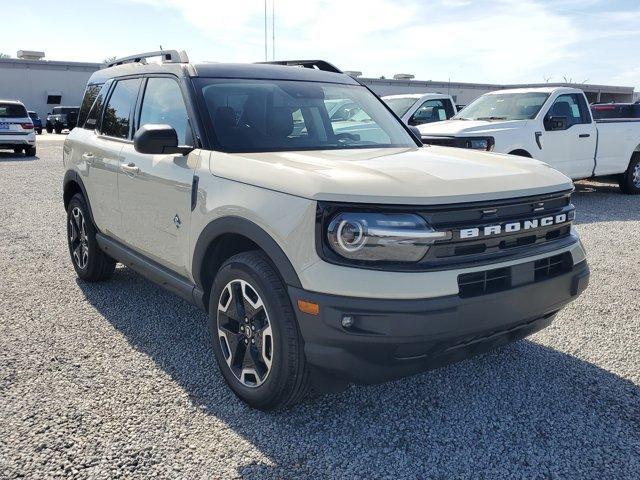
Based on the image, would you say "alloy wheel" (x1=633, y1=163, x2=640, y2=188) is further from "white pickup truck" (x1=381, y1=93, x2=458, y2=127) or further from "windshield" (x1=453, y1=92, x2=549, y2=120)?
"white pickup truck" (x1=381, y1=93, x2=458, y2=127)

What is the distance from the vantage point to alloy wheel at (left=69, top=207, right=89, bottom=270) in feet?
17.3

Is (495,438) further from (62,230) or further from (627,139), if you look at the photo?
(627,139)

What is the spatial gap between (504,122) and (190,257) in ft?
24.7

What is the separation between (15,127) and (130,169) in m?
17.5

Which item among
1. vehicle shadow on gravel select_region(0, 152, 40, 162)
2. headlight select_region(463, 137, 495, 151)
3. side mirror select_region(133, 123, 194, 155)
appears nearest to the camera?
side mirror select_region(133, 123, 194, 155)

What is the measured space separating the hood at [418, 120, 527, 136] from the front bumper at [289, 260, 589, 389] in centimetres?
675

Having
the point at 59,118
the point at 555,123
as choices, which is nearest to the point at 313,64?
the point at 555,123

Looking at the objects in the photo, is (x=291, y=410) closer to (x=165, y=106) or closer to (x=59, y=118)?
(x=165, y=106)

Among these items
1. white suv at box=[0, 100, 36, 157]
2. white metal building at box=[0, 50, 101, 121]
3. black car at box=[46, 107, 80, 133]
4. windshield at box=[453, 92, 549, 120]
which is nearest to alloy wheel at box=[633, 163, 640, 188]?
windshield at box=[453, 92, 549, 120]

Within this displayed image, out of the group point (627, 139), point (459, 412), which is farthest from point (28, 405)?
point (627, 139)

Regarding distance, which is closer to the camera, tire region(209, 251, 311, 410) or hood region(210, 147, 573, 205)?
hood region(210, 147, 573, 205)

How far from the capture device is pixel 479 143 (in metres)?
9.02

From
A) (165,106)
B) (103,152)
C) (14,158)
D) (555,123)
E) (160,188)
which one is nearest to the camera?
(160,188)

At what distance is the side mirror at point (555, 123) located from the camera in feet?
31.2
